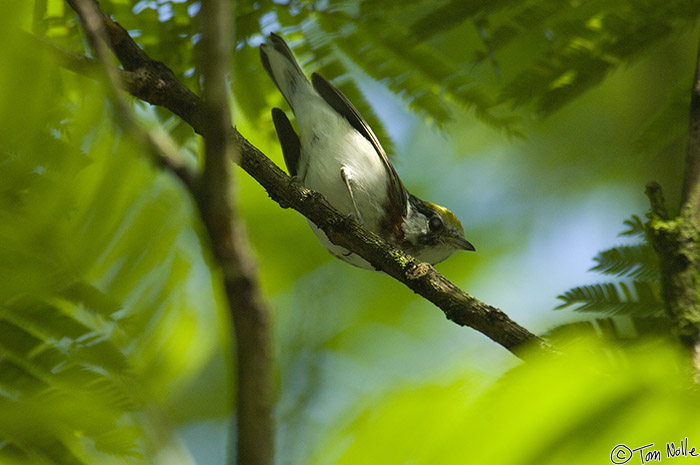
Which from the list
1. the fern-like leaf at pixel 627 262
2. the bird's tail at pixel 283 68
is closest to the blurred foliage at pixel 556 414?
the fern-like leaf at pixel 627 262

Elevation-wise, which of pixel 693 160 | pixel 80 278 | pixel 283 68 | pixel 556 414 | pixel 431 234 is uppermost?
pixel 283 68

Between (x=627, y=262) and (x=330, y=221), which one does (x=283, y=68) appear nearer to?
(x=330, y=221)

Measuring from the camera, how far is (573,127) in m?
6.57

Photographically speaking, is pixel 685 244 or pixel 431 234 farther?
pixel 431 234

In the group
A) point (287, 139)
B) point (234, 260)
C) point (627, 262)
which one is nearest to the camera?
point (234, 260)

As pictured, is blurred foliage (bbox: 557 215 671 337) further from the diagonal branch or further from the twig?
the twig

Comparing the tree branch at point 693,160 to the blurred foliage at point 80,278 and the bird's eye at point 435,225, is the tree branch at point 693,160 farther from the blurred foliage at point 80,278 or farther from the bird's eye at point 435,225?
the bird's eye at point 435,225

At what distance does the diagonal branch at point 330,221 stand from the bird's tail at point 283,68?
59 cm

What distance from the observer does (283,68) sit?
3.37 metres

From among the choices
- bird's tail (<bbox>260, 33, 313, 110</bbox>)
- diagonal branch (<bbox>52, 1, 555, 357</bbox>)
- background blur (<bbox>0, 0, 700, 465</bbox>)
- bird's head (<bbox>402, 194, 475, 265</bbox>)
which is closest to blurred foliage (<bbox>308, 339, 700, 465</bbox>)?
background blur (<bbox>0, 0, 700, 465</bbox>)

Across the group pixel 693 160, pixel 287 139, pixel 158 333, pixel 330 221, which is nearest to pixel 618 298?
pixel 693 160

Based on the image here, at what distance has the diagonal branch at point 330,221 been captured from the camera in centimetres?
235

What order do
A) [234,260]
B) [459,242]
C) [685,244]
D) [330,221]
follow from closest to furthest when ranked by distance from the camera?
[234,260] < [685,244] < [330,221] < [459,242]

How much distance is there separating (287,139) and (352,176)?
0.52 meters
